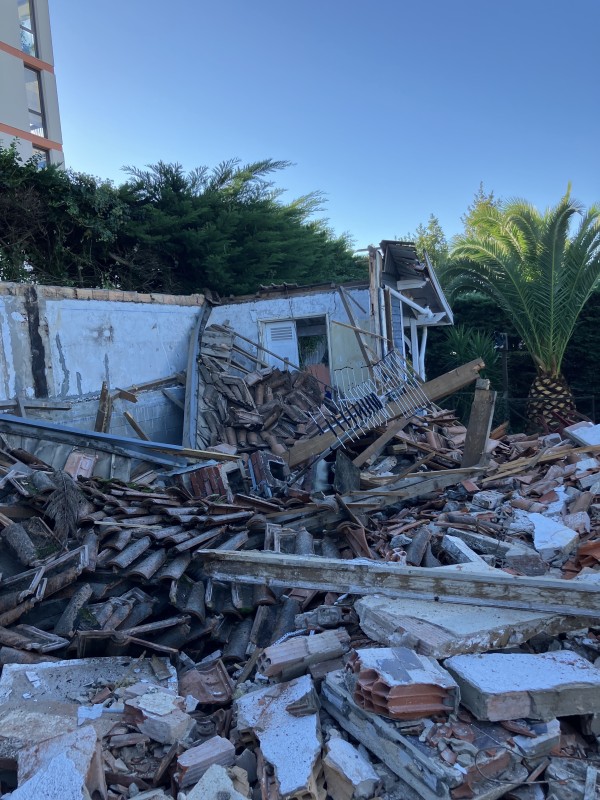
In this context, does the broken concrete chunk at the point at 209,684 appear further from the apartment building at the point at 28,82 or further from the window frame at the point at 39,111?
the window frame at the point at 39,111

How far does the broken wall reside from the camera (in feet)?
26.6

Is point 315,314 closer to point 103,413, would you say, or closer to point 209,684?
point 103,413

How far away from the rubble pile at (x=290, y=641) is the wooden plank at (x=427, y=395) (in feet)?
5.51

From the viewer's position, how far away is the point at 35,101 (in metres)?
19.2

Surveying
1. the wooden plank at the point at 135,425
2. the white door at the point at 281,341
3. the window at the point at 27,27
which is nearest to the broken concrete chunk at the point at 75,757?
the wooden plank at the point at 135,425

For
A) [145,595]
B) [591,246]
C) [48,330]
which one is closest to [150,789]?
[145,595]

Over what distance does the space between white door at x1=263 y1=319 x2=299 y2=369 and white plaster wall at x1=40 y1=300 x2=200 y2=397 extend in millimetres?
1651

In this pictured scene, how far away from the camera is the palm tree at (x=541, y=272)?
11.6 m

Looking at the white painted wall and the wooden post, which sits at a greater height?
the white painted wall

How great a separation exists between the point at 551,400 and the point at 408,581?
10244 mm

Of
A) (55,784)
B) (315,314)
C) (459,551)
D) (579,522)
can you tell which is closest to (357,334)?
(315,314)

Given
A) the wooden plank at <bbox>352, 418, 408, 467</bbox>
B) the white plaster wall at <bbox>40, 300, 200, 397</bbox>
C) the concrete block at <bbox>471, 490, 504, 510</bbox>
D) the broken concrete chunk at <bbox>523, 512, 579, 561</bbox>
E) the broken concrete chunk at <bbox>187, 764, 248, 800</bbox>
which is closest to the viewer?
the broken concrete chunk at <bbox>187, 764, 248, 800</bbox>

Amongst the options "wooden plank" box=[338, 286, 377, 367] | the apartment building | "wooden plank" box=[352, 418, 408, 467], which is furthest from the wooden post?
the apartment building

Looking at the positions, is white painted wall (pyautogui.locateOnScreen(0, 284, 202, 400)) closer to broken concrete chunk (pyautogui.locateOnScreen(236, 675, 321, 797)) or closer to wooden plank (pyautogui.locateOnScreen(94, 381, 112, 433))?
wooden plank (pyautogui.locateOnScreen(94, 381, 112, 433))
